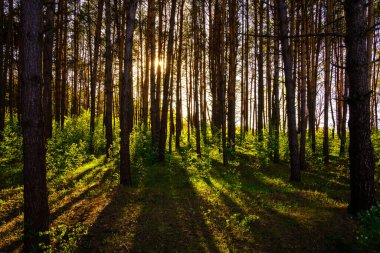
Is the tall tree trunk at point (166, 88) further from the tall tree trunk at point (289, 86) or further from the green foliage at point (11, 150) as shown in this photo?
the green foliage at point (11, 150)

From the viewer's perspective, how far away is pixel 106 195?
8.16m

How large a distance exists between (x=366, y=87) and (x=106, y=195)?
7.09m

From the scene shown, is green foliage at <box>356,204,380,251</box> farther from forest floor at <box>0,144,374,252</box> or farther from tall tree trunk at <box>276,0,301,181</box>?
tall tree trunk at <box>276,0,301,181</box>

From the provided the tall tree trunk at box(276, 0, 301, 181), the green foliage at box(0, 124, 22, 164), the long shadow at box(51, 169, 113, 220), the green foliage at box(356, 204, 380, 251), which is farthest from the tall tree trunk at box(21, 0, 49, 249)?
the green foliage at box(0, 124, 22, 164)

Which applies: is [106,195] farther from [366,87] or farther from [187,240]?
[366,87]

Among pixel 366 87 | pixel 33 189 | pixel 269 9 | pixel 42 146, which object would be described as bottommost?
pixel 33 189

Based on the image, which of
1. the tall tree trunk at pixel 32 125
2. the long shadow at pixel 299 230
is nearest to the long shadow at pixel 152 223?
the tall tree trunk at pixel 32 125

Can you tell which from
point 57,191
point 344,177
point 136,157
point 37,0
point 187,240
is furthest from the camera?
point 136,157

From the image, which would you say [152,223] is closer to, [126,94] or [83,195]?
[83,195]

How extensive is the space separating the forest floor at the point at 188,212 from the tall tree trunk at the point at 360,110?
2.49 feet

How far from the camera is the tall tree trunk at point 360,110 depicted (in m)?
5.98

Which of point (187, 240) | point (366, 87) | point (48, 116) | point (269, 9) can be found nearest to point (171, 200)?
point (187, 240)

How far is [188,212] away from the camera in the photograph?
714cm

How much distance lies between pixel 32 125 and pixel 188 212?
13.7 feet
